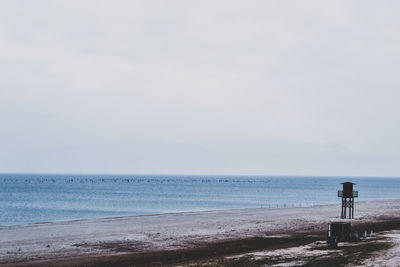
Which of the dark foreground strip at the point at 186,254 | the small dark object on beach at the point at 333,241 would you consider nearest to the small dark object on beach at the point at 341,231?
the small dark object on beach at the point at 333,241

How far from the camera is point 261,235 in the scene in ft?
119

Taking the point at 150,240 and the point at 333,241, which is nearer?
the point at 333,241

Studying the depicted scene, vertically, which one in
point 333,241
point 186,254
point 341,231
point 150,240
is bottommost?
point 150,240

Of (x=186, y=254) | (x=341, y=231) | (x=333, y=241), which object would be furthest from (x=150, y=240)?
(x=333, y=241)

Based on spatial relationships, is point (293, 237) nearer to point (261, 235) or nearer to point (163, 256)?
point (261, 235)

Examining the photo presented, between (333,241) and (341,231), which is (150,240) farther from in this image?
(333,241)

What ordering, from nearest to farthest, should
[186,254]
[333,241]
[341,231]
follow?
[333,241] → [186,254] → [341,231]

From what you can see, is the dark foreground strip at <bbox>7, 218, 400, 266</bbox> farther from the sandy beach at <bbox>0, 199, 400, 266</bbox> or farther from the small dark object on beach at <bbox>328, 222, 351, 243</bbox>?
the small dark object on beach at <bbox>328, 222, 351, 243</bbox>

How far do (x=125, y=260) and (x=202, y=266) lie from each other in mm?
5634

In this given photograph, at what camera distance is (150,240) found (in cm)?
3366

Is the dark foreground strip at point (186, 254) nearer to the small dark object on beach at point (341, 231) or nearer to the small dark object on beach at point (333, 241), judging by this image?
the small dark object on beach at point (341, 231)

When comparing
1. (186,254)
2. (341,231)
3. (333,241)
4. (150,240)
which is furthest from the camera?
(150,240)

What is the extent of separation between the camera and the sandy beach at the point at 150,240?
26.1 metres

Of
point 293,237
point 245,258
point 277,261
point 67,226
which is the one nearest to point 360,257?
point 277,261
